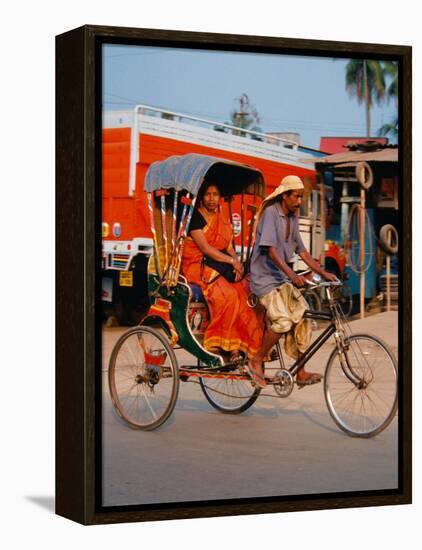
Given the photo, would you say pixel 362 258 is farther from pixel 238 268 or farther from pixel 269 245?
pixel 238 268

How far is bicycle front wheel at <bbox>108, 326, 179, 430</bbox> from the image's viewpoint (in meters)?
12.3

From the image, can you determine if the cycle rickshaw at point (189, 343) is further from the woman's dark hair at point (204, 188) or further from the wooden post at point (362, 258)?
the wooden post at point (362, 258)

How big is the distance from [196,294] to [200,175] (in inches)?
33.0

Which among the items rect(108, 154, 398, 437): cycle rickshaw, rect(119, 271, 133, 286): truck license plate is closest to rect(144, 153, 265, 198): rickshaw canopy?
rect(108, 154, 398, 437): cycle rickshaw

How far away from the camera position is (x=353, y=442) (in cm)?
1297

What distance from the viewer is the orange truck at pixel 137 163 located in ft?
39.6

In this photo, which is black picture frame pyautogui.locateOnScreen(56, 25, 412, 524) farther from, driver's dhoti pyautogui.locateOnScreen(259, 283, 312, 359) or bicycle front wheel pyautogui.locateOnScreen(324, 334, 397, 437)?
driver's dhoti pyautogui.locateOnScreen(259, 283, 312, 359)

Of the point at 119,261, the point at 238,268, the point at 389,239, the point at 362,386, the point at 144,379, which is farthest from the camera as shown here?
the point at 389,239

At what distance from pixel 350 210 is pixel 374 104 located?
2.65 feet

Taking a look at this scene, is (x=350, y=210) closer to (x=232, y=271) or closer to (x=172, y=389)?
(x=232, y=271)

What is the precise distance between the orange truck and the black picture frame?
0.33ft

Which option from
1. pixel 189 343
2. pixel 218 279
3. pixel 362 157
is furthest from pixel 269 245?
pixel 362 157

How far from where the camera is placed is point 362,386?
13055 mm

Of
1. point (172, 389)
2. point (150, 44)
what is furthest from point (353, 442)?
point (150, 44)
